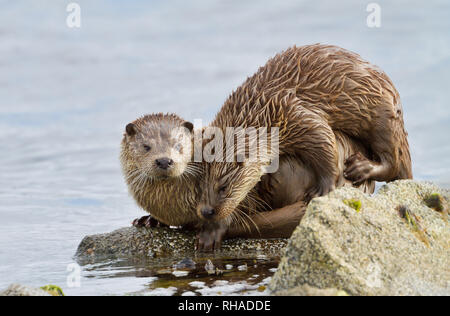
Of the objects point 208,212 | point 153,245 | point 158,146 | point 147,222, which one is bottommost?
point 153,245

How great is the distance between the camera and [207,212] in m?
5.73

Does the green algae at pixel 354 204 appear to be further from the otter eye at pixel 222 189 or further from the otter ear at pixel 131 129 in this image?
the otter ear at pixel 131 129

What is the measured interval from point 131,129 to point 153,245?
47.7 inches

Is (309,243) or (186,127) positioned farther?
(186,127)

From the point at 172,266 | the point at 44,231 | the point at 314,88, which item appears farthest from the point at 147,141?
the point at 44,231

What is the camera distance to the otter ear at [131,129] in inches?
239

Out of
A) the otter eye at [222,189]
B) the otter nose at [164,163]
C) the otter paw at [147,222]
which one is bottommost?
the otter paw at [147,222]

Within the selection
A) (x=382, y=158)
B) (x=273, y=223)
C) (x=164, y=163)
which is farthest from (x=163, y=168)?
(x=382, y=158)

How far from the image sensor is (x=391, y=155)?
253 inches

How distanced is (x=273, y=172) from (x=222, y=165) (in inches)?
27.5

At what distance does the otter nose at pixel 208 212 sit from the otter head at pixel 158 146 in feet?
1.44

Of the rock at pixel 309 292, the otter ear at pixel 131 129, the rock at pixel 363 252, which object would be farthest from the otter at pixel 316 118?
the rock at pixel 309 292

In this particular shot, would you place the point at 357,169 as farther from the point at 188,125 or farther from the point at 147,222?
the point at 147,222
